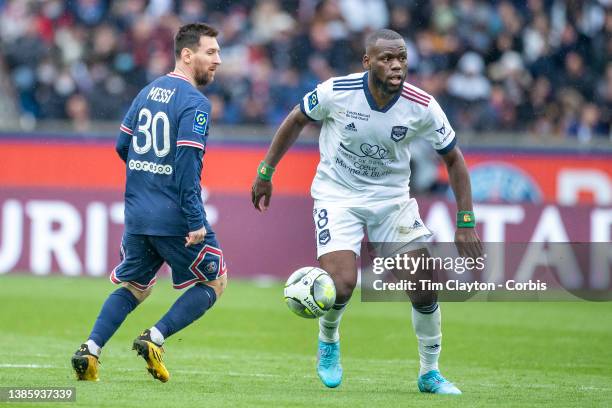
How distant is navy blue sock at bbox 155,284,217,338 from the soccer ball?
0.67 metres

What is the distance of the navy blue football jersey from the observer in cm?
811

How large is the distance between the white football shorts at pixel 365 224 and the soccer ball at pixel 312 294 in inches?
14.2

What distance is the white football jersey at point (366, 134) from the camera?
27.4 ft

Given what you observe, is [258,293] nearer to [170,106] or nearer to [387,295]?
[387,295]

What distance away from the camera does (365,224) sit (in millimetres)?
8625

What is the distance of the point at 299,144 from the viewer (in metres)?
17.7

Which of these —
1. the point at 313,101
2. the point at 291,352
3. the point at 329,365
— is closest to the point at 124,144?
the point at 313,101

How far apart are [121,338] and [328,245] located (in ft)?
13.4

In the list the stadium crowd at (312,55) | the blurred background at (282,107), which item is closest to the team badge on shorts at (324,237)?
the blurred background at (282,107)

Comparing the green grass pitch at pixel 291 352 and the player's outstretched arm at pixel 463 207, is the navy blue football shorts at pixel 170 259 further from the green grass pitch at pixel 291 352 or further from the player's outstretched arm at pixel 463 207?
A: the player's outstretched arm at pixel 463 207

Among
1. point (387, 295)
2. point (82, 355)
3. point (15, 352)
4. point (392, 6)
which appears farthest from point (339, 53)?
point (82, 355)

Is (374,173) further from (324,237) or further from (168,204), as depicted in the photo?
(168,204)

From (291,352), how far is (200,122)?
3.46m

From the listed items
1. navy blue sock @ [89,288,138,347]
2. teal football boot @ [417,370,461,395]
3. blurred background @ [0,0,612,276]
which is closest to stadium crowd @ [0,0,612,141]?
blurred background @ [0,0,612,276]
